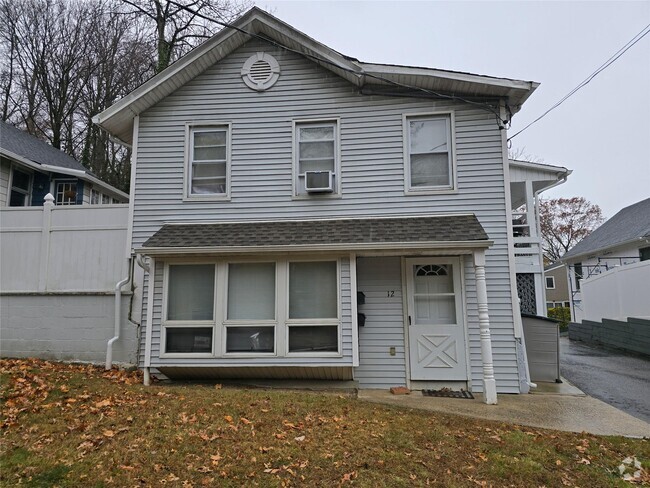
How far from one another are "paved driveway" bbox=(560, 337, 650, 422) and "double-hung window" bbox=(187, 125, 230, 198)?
7860 millimetres

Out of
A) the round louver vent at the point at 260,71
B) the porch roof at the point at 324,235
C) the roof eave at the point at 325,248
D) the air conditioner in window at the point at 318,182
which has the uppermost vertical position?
the round louver vent at the point at 260,71

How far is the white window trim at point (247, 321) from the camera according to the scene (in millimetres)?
6727

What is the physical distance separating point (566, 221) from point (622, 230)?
20.0m

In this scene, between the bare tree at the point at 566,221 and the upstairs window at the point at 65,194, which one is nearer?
the upstairs window at the point at 65,194

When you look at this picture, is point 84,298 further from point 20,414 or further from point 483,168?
point 483,168

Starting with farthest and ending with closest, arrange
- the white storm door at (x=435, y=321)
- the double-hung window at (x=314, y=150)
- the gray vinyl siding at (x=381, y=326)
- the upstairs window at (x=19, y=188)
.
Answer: the upstairs window at (x=19, y=188)
the double-hung window at (x=314, y=150)
the gray vinyl siding at (x=381, y=326)
the white storm door at (x=435, y=321)

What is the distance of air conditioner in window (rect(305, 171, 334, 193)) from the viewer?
24.8ft

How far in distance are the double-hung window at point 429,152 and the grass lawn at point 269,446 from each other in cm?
411

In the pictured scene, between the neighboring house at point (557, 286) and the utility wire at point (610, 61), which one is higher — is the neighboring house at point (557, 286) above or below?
below

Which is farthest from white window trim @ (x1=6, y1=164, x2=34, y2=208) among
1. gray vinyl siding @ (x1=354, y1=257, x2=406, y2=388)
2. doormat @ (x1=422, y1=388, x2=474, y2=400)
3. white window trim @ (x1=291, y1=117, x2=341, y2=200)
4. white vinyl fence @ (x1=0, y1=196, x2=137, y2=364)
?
doormat @ (x1=422, y1=388, x2=474, y2=400)

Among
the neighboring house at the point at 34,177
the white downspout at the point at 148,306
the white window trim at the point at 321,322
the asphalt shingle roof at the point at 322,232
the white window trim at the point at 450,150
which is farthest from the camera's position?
the neighboring house at the point at 34,177

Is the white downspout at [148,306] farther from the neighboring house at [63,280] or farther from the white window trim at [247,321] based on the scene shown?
the neighboring house at [63,280]

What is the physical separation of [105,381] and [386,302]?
189 inches

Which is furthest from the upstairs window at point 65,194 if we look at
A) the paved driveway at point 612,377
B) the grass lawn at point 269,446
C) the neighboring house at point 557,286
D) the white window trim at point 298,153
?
the neighboring house at point 557,286
